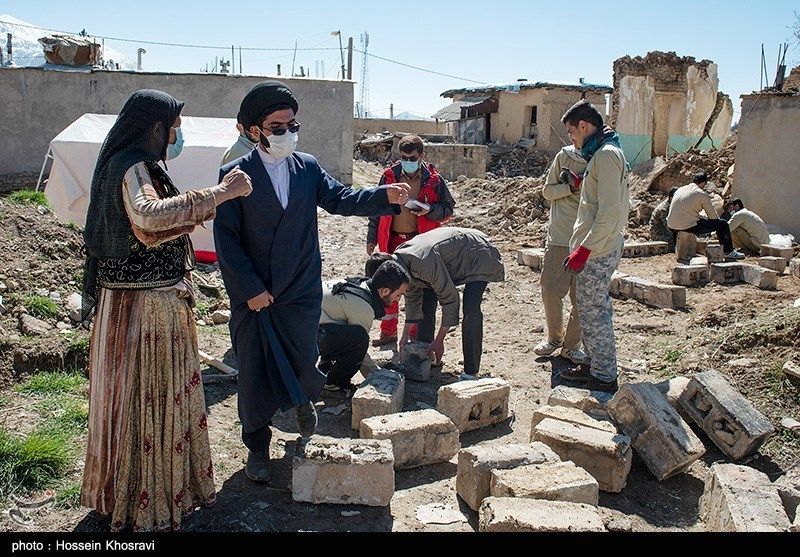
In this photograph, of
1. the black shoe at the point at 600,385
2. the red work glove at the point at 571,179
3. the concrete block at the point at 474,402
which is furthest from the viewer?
the red work glove at the point at 571,179

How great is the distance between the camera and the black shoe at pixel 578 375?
5148mm

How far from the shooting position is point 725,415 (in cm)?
406

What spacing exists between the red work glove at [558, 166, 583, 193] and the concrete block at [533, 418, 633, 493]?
221cm

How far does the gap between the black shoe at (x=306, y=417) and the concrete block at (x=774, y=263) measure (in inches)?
301

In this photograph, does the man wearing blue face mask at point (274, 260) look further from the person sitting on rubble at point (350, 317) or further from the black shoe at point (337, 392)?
the black shoe at point (337, 392)

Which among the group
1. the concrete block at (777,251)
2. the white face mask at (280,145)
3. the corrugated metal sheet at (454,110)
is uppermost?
the corrugated metal sheet at (454,110)

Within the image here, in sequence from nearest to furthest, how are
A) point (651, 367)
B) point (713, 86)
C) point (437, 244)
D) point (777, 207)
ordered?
point (437, 244) < point (651, 367) < point (777, 207) < point (713, 86)

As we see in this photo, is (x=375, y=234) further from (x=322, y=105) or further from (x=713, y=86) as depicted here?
(x=713, y=86)

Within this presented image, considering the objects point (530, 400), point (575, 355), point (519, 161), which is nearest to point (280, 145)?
point (530, 400)

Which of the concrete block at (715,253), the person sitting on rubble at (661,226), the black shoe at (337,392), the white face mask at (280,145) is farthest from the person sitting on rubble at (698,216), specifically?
the white face mask at (280,145)

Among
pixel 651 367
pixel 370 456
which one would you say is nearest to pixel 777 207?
pixel 651 367

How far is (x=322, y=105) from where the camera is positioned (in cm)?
1608

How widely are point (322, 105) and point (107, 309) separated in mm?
13841
